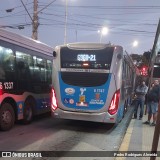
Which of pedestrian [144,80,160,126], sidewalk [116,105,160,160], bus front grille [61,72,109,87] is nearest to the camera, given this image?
sidewalk [116,105,160,160]

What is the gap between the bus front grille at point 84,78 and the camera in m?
11.1

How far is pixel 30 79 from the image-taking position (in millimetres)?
12188

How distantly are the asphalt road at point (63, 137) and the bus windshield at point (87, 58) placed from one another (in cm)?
218

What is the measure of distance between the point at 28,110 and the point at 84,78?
2460 millimetres

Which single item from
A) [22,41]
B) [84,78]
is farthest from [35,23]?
[84,78]

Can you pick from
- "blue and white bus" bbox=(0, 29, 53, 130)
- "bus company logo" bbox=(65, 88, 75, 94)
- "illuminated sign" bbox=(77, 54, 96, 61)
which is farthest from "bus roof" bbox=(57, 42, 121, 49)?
"blue and white bus" bbox=(0, 29, 53, 130)

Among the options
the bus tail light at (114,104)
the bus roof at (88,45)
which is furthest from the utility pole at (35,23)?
the bus tail light at (114,104)

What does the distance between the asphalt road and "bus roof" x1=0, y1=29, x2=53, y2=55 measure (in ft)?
9.30

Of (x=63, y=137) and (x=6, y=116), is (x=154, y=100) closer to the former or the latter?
(x=63, y=137)

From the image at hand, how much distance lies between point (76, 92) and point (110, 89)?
1141mm

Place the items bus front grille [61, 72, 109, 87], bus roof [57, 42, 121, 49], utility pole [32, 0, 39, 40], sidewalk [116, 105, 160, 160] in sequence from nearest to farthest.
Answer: sidewalk [116, 105, 160, 160] → bus front grille [61, 72, 109, 87] → bus roof [57, 42, 121, 49] → utility pole [32, 0, 39, 40]

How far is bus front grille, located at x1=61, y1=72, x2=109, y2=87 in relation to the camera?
436 inches

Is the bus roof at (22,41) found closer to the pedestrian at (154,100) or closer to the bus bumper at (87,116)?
the bus bumper at (87,116)

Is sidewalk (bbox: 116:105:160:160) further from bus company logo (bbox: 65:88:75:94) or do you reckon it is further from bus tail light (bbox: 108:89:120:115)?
bus company logo (bbox: 65:88:75:94)
